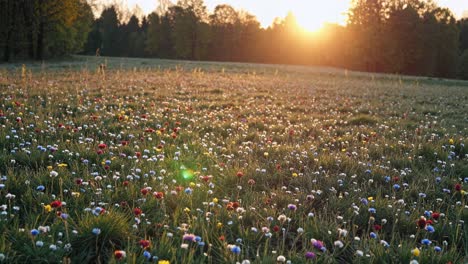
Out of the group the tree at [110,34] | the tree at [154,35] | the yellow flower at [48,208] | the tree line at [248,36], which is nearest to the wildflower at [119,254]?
the yellow flower at [48,208]

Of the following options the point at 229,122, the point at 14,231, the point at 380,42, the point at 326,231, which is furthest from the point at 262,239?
the point at 380,42

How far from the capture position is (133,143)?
18.6ft

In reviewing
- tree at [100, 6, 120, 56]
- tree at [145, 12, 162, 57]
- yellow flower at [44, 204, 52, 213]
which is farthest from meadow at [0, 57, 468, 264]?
tree at [100, 6, 120, 56]

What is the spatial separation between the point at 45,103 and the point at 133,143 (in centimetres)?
429

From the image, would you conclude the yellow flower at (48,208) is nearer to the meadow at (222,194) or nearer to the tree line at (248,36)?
the meadow at (222,194)

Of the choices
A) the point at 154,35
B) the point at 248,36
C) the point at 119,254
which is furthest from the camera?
the point at 248,36

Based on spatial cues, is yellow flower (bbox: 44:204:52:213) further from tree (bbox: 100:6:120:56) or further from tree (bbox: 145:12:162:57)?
tree (bbox: 100:6:120:56)

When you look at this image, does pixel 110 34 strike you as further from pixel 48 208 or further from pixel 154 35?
pixel 48 208

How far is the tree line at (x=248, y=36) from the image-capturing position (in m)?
38.9

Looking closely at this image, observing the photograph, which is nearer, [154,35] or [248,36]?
[154,35]

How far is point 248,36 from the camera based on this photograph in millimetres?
82312

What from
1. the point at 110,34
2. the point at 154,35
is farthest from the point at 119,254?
the point at 110,34

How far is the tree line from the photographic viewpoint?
3891cm

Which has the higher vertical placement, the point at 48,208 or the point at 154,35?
the point at 154,35
